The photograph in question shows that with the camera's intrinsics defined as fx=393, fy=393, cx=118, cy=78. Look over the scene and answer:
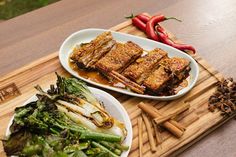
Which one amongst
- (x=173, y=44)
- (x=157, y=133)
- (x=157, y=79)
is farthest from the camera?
(x=173, y=44)

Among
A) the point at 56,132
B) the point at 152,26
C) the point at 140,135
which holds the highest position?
the point at 152,26

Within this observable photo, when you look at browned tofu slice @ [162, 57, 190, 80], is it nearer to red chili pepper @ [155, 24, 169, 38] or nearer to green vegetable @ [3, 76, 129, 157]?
red chili pepper @ [155, 24, 169, 38]

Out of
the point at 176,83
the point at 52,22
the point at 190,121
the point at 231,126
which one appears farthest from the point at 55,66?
the point at 231,126

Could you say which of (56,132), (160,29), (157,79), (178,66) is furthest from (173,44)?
(56,132)

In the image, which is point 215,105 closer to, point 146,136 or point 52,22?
point 146,136

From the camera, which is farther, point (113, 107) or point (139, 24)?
point (139, 24)

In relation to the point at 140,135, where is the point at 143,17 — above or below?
above

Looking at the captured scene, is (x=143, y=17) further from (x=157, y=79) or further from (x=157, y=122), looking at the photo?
(x=157, y=122)
